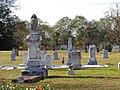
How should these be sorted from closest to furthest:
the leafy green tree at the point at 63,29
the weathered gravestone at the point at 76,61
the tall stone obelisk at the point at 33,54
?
the tall stone obelisk at the point at 33,54
the weathered gravestone at the point at 76,61
the leafy green tree at the point at 63,29

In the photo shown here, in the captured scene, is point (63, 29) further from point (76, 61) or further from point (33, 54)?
point (33, 54)

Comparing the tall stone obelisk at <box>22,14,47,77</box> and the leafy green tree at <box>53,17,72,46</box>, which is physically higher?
the leafy green tree at <box>53,17,72,46</box>

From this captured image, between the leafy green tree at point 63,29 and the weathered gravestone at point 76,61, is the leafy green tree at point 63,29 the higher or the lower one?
the higher one

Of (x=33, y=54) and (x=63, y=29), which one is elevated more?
(x=63, y=29)

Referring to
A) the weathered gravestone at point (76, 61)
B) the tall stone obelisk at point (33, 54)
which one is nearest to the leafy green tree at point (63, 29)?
the weathered gravestone at point (76, 61)

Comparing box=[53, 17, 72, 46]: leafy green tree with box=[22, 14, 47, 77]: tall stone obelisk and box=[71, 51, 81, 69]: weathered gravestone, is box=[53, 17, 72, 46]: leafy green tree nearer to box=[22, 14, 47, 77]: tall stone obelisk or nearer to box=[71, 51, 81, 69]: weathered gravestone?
box=[71, 51, 81, 69]: weathered gravestone

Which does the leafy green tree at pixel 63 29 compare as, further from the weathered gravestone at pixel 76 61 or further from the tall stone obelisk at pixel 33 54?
the tall stone obelisk at pixel 33 54

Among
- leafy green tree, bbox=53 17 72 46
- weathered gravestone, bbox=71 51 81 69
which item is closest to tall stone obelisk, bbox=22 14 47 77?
weathered gravestone, bbox=71 51 81 69

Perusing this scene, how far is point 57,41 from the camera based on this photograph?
107 m

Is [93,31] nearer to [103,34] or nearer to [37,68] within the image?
[103,34]

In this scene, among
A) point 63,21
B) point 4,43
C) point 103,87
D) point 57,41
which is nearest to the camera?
point 103,87

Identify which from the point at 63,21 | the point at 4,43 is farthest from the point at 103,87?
the point at 63,21

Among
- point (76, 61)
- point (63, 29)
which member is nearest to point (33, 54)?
point (76, 61)

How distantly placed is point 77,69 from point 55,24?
9169cm
